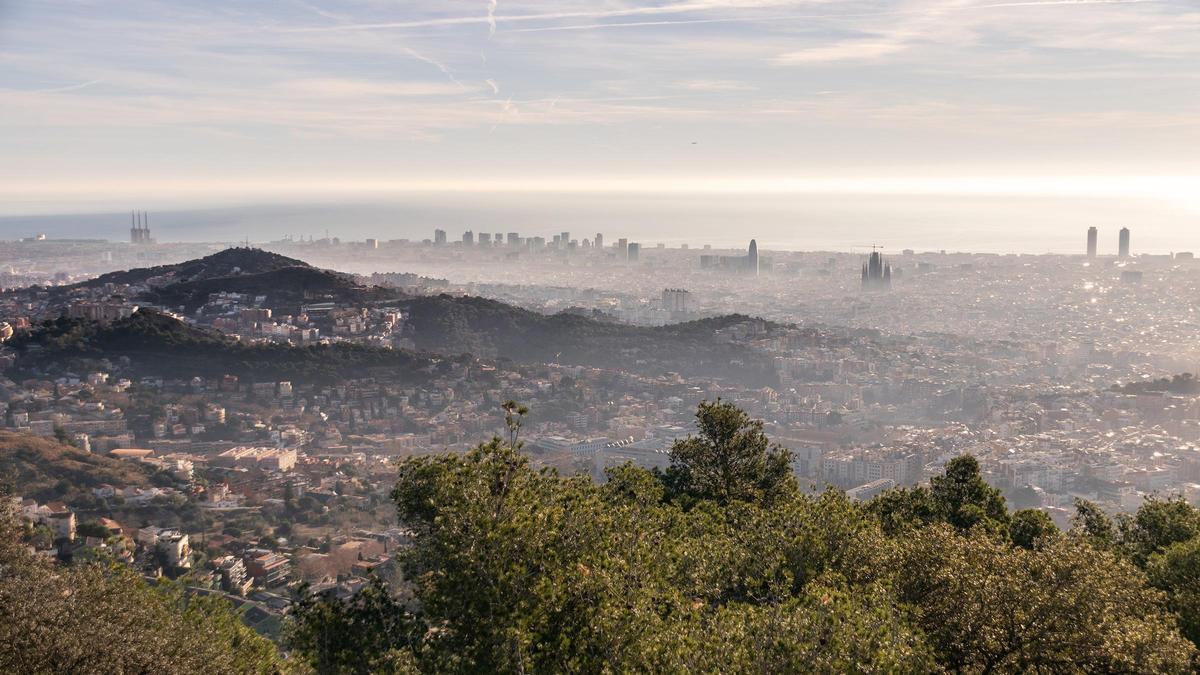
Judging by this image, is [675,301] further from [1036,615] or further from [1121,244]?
[1036,615]

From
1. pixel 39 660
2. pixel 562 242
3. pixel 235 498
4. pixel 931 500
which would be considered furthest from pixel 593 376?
pixel 562 242

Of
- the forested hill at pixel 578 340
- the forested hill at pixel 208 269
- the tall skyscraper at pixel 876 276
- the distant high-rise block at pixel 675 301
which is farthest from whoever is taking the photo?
the tall skyscraper at pixel 876 276

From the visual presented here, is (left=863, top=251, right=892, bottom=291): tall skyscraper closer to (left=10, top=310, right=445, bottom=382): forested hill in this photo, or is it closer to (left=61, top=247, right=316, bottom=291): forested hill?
(left=61, top=247, right=316, bottom=291): forested hill

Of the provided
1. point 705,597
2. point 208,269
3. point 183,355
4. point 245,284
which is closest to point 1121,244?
point 245,284

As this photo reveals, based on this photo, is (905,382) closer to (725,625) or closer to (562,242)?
(725,625)

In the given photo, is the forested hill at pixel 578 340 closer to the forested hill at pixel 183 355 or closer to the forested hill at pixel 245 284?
the forested hill at pixel 245 284

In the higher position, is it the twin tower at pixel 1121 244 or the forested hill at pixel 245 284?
the twin tower at pixel 1121 244

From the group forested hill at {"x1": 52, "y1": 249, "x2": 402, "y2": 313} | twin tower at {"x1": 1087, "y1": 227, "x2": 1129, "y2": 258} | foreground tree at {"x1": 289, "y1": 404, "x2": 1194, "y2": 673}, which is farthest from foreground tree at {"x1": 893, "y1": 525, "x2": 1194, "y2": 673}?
twin tower at {"x1": 1087, "y1": 227, "x2": 1129, "y2": 258}

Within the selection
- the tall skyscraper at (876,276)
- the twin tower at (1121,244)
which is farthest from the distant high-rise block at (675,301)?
the twin tower at (1121,244)
